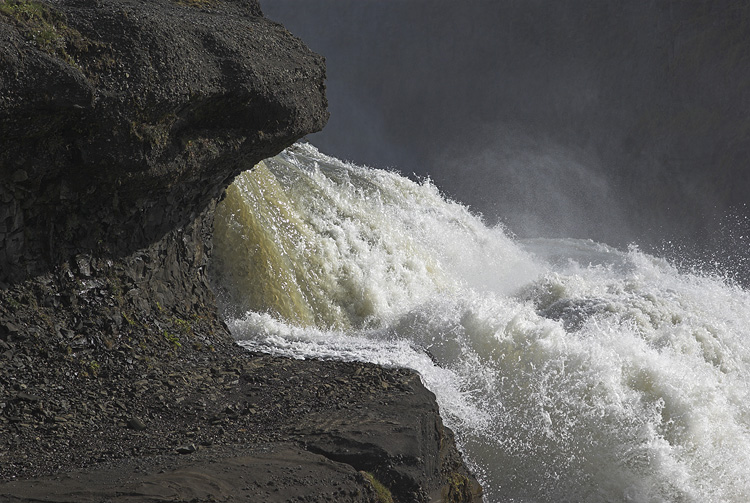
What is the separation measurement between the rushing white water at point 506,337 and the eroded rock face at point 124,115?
116cm

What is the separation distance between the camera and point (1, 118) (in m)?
2.93

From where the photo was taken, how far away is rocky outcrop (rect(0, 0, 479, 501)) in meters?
3.00

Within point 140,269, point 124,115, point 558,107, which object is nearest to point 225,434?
point 140,269

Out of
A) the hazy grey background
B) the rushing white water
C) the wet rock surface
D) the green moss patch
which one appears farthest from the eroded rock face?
the hazy grey background

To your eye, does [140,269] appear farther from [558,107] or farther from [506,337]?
[558,107]

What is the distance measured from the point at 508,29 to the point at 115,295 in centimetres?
1408

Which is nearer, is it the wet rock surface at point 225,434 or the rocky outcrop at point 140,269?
the wet rock surface at point 225,434

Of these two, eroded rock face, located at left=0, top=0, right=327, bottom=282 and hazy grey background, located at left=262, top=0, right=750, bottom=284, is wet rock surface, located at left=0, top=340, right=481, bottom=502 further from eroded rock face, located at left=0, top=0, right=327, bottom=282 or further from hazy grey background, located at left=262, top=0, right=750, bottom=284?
hazy grey background, located at left=262, top=0, right=750, bottom=284

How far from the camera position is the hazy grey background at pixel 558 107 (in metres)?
13.5

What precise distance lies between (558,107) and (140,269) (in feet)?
41.8

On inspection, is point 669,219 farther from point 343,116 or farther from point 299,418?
point 299,418

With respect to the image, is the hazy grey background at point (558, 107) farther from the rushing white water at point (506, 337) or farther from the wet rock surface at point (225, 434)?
the wet rock surface at point (225, 434)

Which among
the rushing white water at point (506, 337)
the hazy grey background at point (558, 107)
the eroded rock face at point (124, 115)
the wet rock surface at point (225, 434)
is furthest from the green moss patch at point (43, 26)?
the hazy grey background at point (558, 107)

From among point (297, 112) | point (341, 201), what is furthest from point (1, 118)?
point (341, 201)
